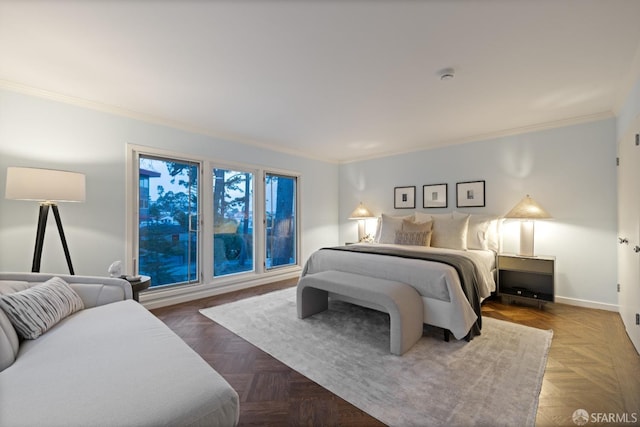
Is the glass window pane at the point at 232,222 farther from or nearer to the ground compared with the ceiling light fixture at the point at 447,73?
nearer to the ground

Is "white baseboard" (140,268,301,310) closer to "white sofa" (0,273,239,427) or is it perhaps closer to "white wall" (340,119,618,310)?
"white sofa" (0,273,239,427)

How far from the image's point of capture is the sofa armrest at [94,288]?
2.03 m

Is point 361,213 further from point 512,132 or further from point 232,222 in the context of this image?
point 512,132

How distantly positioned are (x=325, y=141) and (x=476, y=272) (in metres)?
2.99

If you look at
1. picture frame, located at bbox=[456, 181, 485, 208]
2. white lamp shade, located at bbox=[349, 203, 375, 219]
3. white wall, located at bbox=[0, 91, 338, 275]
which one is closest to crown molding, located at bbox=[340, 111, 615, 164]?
picture frame, located at bbox=[456, 181, 485, 208]

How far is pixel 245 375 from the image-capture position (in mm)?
1976

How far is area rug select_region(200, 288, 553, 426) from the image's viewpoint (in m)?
1.58

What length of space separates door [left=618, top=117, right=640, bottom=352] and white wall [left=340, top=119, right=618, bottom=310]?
294 millimetres

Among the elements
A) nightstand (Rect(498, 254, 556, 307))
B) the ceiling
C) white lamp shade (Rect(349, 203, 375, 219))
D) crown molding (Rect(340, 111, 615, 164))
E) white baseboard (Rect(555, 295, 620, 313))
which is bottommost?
white baseboard (Rect(555, 295, 620, 313))

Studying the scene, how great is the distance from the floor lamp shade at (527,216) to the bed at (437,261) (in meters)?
0.34

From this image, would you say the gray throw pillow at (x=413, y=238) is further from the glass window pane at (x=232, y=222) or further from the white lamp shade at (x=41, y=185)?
the white lamp shade at (x=41, y=185)

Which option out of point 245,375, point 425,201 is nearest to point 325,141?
point 425,201

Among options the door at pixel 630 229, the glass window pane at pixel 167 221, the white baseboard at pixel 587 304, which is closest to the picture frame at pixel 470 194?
the door at pixel 630 229

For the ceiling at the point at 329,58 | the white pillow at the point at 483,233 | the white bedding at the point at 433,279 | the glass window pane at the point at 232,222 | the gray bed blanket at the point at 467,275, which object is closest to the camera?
the ceiling at the point at 329,58
